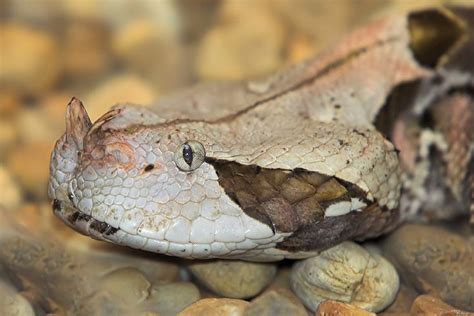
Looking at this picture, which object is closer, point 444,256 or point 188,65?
point 444,256

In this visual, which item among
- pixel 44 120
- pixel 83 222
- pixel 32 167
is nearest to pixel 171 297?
pixel 83 222

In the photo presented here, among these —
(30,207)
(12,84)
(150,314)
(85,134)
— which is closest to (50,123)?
(12,84)

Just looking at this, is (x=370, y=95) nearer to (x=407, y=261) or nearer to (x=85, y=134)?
(x=407, y=261)

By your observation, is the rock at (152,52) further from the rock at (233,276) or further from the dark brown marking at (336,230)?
the dark brown marking at (336,230)

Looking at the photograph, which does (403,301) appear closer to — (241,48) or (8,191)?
(8,191)

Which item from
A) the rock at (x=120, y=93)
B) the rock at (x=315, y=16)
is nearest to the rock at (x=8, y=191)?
the rock at (x=120, y=93)

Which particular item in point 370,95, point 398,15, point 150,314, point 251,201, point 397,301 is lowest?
point 397,301

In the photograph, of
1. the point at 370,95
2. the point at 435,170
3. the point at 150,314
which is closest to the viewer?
the point at 150,314
